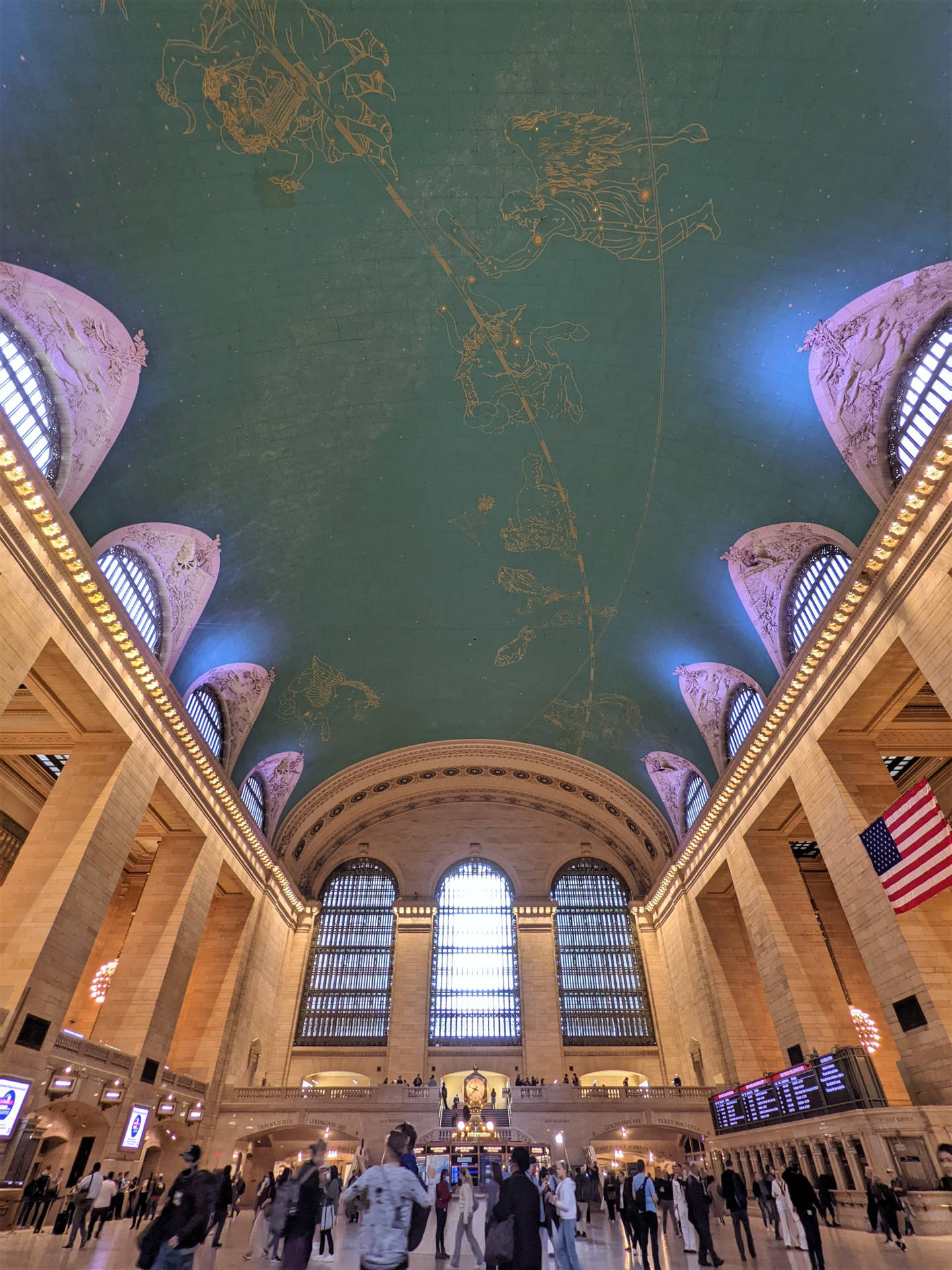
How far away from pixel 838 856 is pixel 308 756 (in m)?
17.9

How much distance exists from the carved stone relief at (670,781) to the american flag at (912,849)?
12.1m

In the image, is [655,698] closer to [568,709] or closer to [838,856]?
[568,709]

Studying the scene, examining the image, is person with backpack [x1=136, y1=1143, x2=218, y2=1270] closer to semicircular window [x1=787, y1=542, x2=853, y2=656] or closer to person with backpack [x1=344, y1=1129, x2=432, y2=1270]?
person with backpack [x1=344, y1=1129, x2=432, y2=1270]

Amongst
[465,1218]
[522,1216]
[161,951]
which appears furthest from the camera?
[161,951]

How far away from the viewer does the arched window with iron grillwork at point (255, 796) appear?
2408 cm

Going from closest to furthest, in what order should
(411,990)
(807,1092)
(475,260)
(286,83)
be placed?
(286,83) → (475,260) → (807,1092) → (411,990)

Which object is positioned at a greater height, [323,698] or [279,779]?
[323,698]

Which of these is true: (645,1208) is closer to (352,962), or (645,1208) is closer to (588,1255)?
(588,1255)

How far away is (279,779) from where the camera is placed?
2578cm

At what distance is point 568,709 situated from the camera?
25.8 m

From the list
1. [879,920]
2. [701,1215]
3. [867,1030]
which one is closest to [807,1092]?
[879,920]

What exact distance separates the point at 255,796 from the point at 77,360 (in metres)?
16.5

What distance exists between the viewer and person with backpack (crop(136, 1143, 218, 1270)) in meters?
4.55

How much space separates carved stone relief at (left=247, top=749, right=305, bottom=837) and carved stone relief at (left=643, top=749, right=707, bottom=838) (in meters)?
13.0
